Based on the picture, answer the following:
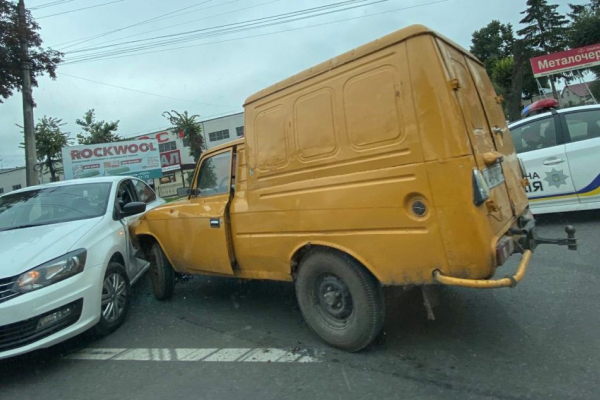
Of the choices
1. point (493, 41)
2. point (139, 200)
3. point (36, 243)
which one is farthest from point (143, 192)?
point (493, 41)

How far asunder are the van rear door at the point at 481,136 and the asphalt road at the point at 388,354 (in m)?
0.99

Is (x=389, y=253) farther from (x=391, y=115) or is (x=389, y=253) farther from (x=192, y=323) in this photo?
(x=192, y=323)

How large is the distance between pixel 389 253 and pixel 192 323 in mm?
2479

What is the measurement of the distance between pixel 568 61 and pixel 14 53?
21362 mm

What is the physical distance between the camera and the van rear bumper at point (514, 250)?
102 inches

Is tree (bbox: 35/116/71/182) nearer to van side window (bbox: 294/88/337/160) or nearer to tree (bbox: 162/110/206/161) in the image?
tree (bbox: 162/110/206/161)

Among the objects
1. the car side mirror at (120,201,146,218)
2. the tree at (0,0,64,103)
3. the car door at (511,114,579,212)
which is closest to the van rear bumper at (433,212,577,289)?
the car door at (511,114,579,212)

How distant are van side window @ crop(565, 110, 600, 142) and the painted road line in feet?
17.1

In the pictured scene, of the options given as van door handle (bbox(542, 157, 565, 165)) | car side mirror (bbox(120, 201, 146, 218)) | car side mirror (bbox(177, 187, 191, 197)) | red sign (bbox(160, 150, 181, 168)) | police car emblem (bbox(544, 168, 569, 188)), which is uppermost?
red sign (bbox(160, 150, 181, 168))

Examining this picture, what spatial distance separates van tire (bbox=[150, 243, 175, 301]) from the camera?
4.95m

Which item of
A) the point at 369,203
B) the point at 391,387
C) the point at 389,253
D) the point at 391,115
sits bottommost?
the point at 391,387

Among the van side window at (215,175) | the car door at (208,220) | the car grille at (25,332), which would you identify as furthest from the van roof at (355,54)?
the car grille at (25,332)

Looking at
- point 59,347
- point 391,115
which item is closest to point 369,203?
point 391,115

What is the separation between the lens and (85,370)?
3.52m
